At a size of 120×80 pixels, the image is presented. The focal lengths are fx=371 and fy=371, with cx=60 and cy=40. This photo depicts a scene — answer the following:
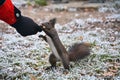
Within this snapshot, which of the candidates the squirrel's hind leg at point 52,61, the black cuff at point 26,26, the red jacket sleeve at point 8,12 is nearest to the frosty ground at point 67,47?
the squirrel's hind leg at point 52,61

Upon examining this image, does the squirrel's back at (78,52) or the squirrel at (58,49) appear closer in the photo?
the squirrel at (58,49)

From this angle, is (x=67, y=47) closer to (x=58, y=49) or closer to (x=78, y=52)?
(x=78, y=52)

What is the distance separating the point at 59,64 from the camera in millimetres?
6070

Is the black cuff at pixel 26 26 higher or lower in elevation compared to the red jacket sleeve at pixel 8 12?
lower

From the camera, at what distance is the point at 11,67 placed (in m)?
6.11

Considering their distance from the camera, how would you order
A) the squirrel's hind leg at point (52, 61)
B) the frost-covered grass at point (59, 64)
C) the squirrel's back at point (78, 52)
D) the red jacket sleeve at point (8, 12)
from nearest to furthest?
the red jacket sleeve at point (8, 12) < the frost-covered grass at point (59, 64) < the squirrel's hind leg at point (52, 61) < the squirrel's back at point (78, 52)

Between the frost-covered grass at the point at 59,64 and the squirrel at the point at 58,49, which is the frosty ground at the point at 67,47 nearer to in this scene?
the frost-covered grass at the point at 59,64

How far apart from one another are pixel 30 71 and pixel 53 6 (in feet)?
30.5

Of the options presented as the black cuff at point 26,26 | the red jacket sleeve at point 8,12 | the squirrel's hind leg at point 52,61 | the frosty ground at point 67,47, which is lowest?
the frosty ground at point 67,47

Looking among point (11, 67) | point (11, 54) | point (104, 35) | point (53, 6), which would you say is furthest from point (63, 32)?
point (53, 6)

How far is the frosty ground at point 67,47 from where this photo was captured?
5.60 metres

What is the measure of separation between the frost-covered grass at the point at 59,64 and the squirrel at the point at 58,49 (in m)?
0.15

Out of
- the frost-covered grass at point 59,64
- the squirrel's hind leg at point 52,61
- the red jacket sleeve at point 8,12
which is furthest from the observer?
the squirrel's hind leg at point 52,61

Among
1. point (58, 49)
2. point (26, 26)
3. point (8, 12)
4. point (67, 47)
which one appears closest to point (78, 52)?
point (58, 49)
